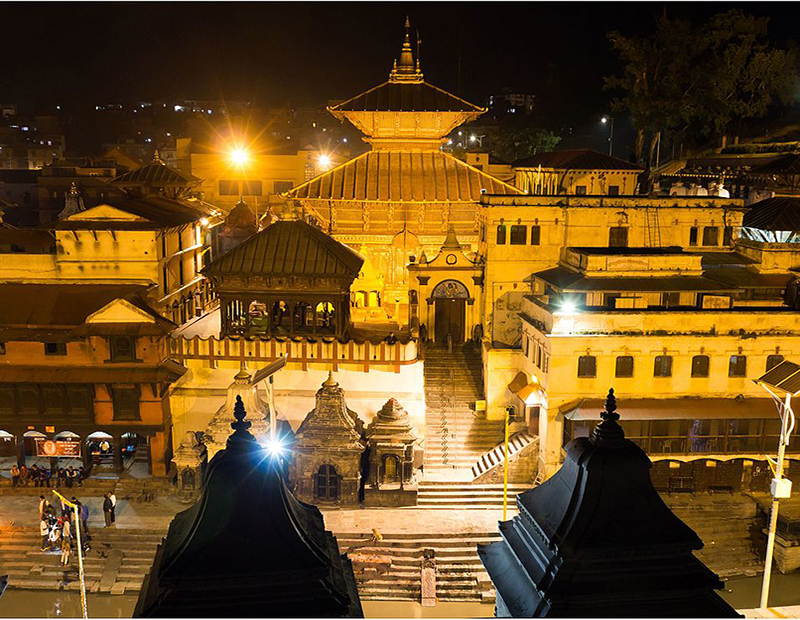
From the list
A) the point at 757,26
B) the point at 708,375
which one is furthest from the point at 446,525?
the point at 757,26

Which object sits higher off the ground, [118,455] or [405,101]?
[405,101]

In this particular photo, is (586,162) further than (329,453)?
Yes

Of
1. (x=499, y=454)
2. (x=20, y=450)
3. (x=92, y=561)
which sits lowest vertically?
(x=92, y=561)

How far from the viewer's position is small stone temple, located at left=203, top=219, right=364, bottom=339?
3144 cm

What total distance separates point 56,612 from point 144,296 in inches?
533

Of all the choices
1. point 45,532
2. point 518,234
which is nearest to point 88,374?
point 45,532

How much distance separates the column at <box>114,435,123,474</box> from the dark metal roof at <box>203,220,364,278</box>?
8.16 metres

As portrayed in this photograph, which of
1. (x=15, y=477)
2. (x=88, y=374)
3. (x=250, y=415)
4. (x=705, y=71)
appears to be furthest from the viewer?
(x=705, y=71)

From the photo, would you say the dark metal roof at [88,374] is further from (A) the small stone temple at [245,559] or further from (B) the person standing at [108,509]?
(A) the small stone temple at [245,559]

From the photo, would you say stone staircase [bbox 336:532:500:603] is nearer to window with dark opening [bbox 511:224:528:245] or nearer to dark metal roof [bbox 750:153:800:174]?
window with dark opening [bbox 511:224:528:245]

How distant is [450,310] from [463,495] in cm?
1215

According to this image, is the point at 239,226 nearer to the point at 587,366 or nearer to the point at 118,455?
the point at 118,455

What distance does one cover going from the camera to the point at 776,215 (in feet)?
137

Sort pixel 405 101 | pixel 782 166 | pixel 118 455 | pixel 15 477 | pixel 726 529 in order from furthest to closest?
pixel 782 166, pixel 405 101, pixel 118 455, pixel 15 477, pixel 726 529
